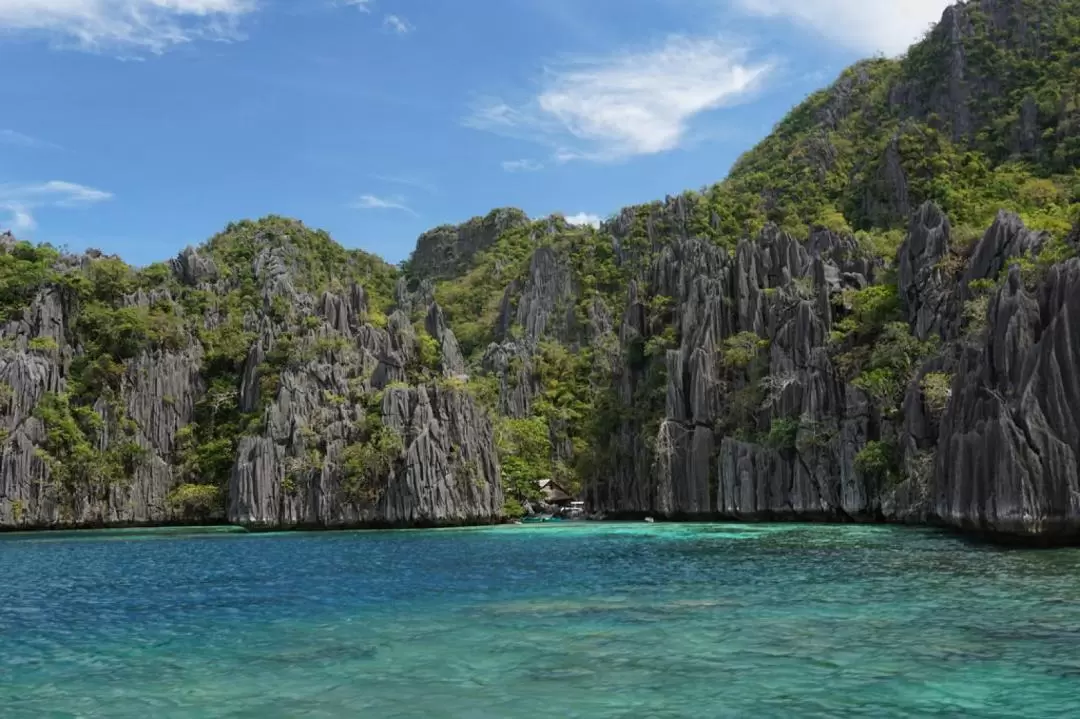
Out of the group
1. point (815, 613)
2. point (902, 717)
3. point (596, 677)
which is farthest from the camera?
point (815, 613)

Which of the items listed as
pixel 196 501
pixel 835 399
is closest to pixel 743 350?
pixel 835 399

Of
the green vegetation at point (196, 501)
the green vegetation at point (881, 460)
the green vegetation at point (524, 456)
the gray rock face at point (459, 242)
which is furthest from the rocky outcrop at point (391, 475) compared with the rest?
the gray rock face at point (459, 242)

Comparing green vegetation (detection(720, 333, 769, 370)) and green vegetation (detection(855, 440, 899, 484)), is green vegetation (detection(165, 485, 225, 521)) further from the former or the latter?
green vegetation (detection(855, 440, 899, 484))

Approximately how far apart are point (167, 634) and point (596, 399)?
5708 cm

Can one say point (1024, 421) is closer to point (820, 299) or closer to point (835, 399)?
point (835, 399)

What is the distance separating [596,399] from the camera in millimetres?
72438

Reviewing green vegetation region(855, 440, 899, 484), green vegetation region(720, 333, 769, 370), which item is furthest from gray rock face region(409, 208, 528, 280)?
green vegetation region(855, 440, 899, 484)

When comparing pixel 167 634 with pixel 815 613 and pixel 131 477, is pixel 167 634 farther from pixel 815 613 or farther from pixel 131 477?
pixel 131 477

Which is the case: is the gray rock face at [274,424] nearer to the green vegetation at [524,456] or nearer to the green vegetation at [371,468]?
the green vegetation at [371,468]

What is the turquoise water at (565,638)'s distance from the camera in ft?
35.7

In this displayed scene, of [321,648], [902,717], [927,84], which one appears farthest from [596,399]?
[902,717]

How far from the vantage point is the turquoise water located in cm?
1089

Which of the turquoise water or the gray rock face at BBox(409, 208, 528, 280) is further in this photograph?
the gray rock face at BBox(409, 208, 528, 280)

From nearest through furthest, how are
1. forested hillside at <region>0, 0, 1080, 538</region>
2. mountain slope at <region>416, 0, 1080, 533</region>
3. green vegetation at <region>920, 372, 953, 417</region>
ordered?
forested hillside at <region>0, 0, 1080, 538</region> < green vegetation at <region>920, 372, 953, 417</region> < mountain slope at <region>416, 0, 1080, 533</region>
